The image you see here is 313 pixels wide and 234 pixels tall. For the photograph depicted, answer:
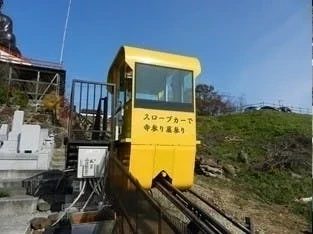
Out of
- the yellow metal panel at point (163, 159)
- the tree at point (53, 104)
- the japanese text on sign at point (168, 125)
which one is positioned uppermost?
the tree at point (53, 104)

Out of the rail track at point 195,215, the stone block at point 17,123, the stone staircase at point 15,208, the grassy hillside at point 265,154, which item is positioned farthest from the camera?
the grassy hillside at point 265,154

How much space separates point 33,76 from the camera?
92.6ft

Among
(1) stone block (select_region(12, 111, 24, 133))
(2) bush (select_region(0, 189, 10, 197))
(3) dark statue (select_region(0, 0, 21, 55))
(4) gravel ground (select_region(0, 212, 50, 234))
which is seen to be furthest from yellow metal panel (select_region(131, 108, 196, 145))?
(3) dark statue (select_region(0, 0, 21, 55))

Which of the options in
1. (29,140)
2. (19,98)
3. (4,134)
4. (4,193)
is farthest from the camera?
(19,98)

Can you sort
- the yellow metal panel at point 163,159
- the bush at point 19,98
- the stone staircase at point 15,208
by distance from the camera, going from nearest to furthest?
the stone staircase at point 15,208, the yellow metal panel at point 163,159, the bush at point 19,98

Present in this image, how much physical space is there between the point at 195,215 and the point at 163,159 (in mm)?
1770

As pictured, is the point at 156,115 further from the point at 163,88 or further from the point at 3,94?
the point at 3,94

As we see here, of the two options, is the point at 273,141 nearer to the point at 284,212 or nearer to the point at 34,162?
the point at 284,212

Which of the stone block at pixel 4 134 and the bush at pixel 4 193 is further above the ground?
the stone block at pixel 4 134

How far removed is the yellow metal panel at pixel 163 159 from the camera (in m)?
6.85

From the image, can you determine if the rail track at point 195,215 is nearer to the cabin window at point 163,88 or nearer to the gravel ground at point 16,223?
the cabin window at point 163,88

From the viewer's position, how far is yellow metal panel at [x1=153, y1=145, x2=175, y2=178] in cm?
685

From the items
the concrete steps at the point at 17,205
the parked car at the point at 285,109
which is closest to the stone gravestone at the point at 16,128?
the concrete steps at the point at 17,205

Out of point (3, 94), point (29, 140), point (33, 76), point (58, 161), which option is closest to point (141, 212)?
point (29, 140)
